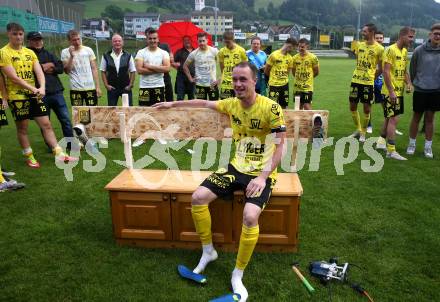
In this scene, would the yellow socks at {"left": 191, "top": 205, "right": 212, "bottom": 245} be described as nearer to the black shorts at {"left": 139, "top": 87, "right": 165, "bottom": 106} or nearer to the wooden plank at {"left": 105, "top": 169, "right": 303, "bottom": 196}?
the wooden plank at {"left": 105, "top": 169, "right": 303, "bottom": 196}

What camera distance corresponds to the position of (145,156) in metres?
7.32

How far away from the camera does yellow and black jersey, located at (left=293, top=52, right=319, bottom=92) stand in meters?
8.76

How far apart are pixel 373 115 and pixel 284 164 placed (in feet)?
19.6

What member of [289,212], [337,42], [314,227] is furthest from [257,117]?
[337,42]

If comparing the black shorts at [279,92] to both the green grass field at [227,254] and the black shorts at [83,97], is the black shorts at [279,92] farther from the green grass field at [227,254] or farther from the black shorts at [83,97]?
the black shorts at [83,97]

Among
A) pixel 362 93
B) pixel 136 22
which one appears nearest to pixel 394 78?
pixel 362 93

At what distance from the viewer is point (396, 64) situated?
276 inches

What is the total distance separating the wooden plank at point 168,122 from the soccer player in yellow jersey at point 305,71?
14.3ft

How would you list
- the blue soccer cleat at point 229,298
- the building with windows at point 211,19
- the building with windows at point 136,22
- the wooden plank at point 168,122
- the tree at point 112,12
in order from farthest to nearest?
A: the building with windows at point 211,19 < the tree at point 112,12 < the building with windows at point 136,22 < the wooden plank at point 168,122 < the blue soccer cleat at point 229,298

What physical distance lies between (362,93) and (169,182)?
17.9ft

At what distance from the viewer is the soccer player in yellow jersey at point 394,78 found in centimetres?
693

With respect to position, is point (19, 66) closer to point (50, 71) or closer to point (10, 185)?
point (50, 71)

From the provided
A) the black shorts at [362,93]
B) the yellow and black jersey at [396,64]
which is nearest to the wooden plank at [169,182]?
the yellow and black jersey at [396,64]

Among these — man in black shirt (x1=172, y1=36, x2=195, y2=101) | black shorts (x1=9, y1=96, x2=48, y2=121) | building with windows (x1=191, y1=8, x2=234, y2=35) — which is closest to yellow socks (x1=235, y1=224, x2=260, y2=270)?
black shorts (x1=9, y1=96, x2=48, y2=121)
